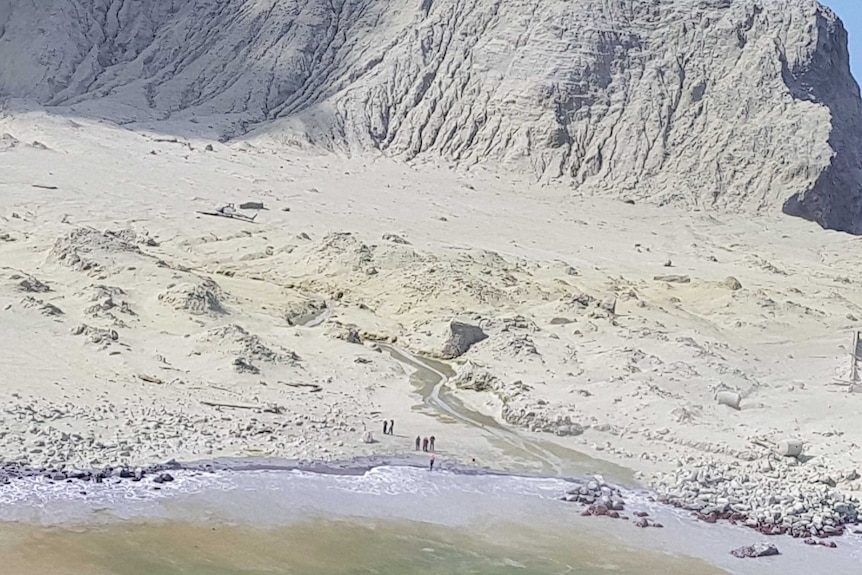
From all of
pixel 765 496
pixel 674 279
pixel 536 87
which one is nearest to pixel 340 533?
pixel 765 496

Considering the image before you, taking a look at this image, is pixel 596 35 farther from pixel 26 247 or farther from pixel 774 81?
pixel 26 247

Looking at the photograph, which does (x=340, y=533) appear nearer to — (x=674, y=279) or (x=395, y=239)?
(x=395, y=239)

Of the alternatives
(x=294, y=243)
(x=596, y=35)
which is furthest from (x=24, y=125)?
(x=596, y=35)

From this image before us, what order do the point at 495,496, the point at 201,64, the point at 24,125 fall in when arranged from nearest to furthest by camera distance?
the point at 495,496, the point at 24,125, the point at 201,64

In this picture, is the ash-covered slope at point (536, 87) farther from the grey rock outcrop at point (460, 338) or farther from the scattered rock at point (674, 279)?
the grey rock outcrop at point (460, 338)

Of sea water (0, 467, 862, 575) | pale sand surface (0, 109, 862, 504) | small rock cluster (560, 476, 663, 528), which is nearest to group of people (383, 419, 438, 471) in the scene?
pale sand surface (0, 109, 862, 504)

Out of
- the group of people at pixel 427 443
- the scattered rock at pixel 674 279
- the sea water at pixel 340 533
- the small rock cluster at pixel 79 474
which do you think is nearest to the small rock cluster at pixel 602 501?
the sea water at pixel 340 533
